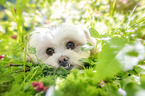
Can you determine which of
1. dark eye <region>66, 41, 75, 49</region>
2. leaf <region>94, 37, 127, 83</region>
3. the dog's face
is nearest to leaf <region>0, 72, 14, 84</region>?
the dog's face

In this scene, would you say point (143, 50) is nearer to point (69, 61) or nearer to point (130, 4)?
point (69, 61)

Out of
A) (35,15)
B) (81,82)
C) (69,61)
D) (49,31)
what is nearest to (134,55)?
(81,82)

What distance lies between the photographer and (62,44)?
171cm

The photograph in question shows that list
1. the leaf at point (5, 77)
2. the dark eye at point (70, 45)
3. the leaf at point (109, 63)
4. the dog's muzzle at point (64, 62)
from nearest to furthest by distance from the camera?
1. the leaf at point (109, 63)
2. the leaf at point (5, 77)
3. the dog's muzzle at point (64, 62)
4. the dark eye at point (70, 45)

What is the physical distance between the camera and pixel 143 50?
461 mm

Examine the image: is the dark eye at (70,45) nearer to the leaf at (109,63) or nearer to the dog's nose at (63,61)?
the dog's nose at (63,61)

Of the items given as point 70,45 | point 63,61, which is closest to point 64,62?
point 63,61

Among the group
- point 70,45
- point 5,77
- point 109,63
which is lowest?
point 5,77

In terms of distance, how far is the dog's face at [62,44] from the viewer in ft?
4.82

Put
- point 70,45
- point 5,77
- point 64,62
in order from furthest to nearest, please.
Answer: point 70,45 → point 64,62 → point 5,77

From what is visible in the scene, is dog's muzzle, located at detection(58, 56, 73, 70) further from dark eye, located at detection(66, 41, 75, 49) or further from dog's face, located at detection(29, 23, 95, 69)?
dark eye, located at detection(66, 41, 75, 49)

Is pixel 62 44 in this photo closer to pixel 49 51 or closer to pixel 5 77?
pixel 49 51

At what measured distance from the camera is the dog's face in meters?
1.47

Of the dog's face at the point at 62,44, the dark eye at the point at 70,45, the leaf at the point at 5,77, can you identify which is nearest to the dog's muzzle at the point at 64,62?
the dog's face at the point at 62,44
